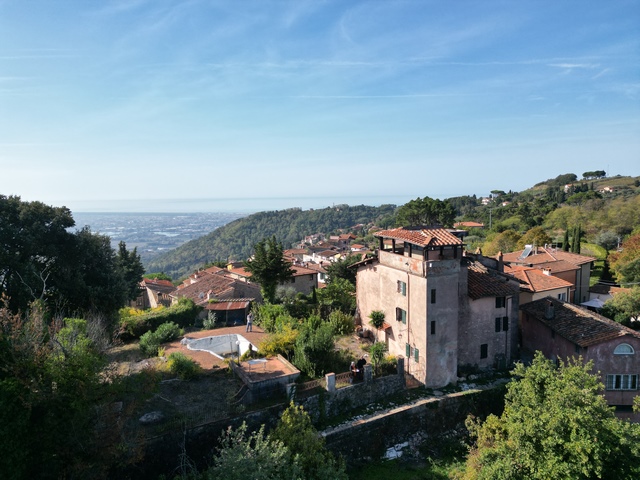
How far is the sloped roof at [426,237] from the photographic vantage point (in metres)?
22.7

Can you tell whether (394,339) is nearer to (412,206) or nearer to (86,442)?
(86,442)

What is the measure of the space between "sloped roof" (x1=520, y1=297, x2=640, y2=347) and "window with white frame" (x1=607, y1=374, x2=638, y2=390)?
246 cm

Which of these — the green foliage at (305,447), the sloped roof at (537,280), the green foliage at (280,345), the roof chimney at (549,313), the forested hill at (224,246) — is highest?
the sloped roof at (537,280)

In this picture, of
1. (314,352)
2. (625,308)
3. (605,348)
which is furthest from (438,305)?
(625,308)

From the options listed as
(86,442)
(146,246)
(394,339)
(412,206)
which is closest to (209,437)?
(86,442)

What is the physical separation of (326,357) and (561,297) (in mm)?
22740

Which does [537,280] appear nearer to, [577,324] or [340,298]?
[577,324]

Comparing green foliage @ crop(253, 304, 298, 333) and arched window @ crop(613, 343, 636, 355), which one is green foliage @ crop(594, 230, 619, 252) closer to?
Result: arched window @ crop(613, 343, 636, 355)

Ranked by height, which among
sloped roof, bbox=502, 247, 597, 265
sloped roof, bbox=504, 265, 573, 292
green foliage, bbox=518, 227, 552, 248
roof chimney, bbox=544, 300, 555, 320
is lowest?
roof chimney, bbox=544, 300, 555, 320

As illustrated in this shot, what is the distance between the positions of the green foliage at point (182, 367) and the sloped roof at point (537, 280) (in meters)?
24.6

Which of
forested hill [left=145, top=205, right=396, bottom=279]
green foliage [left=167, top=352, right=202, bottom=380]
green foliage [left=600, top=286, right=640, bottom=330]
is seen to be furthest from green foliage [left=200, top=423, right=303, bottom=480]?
forested hill [left=145, top=205, right=396, bottom=279]

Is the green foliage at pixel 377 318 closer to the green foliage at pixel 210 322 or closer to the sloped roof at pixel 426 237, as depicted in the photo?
the sloped roof at pixel 426 237

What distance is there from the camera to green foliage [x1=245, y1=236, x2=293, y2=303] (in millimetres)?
32062

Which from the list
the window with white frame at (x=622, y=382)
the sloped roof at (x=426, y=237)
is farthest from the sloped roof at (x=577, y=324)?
the sloped roof at (x=426, y=237)
